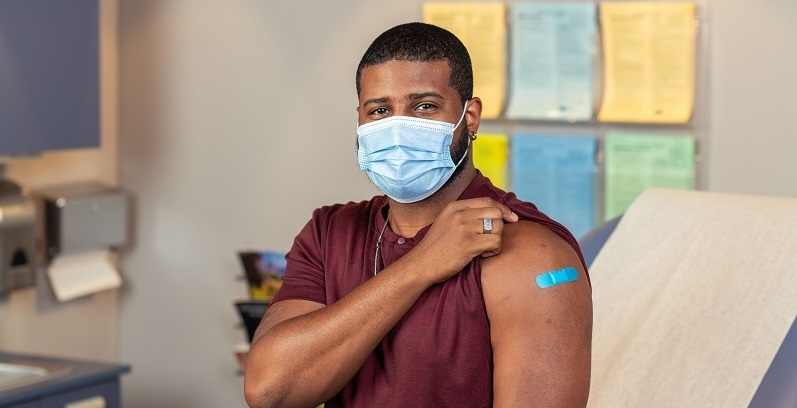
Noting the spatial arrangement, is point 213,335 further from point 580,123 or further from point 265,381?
point 265,381

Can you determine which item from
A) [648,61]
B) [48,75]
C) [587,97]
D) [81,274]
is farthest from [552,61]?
[81,274]

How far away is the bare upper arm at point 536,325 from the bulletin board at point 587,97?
1391mm

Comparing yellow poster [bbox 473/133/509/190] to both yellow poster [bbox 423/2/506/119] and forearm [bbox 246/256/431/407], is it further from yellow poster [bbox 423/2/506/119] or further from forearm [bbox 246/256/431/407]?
forearm [bbox 246/256/431/407]

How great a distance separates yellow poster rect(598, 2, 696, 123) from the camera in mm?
2799

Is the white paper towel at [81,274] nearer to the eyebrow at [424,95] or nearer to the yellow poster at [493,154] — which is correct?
the yellow poster at [493,154]

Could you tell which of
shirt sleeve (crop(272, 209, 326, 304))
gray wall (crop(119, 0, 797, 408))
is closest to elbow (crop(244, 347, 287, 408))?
shirt sleeve (crop(272, 209, 326, 304))

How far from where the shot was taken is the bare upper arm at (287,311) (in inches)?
65.1

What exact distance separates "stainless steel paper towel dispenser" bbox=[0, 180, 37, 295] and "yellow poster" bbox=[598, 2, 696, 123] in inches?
61.0

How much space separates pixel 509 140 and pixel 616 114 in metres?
0.29

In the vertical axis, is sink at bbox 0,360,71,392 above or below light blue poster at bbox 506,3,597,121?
below

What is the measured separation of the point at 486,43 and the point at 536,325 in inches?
64.9

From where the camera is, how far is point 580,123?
2951mm

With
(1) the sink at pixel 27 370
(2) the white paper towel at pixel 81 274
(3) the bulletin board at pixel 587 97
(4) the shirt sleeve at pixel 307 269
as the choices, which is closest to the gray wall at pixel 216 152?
(2) the white paper towel at pixel 81 274

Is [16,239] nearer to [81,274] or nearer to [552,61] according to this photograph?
[81,274]
